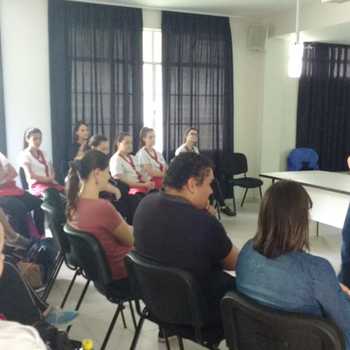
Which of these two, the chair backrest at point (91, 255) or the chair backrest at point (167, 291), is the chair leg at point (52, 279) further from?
the chair backrest at point (167, 291)

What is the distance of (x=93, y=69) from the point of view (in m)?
5.46

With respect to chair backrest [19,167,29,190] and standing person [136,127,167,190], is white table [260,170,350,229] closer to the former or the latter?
standing person [136,127,167,190]

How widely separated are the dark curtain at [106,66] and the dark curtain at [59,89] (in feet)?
0.23

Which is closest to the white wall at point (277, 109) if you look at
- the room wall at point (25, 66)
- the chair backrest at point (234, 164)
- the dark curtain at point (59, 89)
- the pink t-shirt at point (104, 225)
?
the chair backrest at point (234, 164)

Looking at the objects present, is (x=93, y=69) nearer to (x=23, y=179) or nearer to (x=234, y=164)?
(x=23, y=179)

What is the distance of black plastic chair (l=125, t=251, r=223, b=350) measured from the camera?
5.47ft

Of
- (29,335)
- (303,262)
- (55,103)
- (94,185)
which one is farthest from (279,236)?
(55,103)

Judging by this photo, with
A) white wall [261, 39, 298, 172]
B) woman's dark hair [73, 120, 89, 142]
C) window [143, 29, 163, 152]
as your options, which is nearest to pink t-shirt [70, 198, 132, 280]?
woman's dark hair [73, 120, 89, 142]

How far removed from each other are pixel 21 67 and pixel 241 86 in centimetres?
301

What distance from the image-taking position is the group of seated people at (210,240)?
1.38m

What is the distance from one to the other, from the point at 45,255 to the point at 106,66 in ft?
10.0

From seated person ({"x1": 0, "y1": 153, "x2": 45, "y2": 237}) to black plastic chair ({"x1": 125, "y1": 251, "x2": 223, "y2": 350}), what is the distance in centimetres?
240

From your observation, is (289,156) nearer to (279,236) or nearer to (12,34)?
(12,34)

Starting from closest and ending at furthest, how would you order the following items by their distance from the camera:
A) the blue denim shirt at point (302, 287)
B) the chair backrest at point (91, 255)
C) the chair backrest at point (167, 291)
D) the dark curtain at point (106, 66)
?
the blue denim shirt at point (302, 287) → the chair backrest at point (167, 291) → the chair backrest at point (91, 255) → the dark curtain at point (106, 66)
